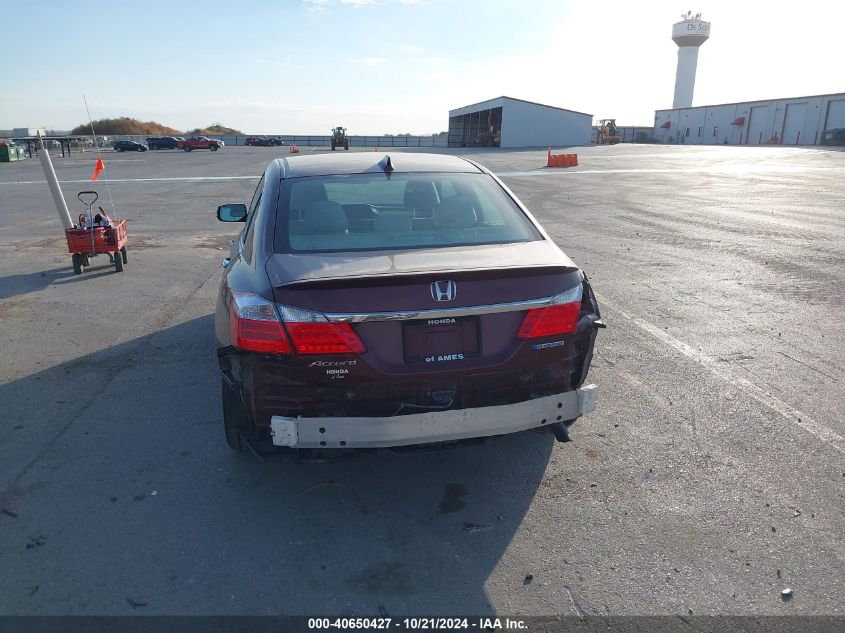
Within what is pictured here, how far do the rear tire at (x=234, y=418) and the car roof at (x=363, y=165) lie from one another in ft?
5.04

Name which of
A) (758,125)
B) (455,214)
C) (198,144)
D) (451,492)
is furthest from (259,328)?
(758,125)

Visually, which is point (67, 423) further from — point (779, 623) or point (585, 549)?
point (779, 623)

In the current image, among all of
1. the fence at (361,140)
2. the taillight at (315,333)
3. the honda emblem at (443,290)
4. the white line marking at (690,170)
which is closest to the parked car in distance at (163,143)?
the fence at (361,140)

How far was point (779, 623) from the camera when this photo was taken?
7.83 ft

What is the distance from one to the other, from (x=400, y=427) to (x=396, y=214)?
1448mm

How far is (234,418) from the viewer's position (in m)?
3.11

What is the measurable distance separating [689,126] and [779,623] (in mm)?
85359

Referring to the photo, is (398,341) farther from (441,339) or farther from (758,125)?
(758,125)

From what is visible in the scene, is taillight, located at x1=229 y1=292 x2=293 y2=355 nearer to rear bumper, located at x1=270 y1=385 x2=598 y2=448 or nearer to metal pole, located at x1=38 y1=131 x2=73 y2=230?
rear bumper, located at x1=270 y1=385 x2=598 y2=448

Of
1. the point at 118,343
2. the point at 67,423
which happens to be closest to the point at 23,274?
the point at 118,343

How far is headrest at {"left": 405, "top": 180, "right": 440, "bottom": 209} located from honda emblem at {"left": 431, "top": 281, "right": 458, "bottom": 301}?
1.19 meters

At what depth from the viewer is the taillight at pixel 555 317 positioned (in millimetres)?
2934

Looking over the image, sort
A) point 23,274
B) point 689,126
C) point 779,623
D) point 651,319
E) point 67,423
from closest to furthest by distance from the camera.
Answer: point 779,623 → point 67,423 → point 651,319 → point 23,274 → point 689,126

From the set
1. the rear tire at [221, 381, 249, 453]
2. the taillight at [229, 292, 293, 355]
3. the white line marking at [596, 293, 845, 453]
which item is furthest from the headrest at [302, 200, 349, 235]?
the white line marking at [596, 293, 845, 453]
